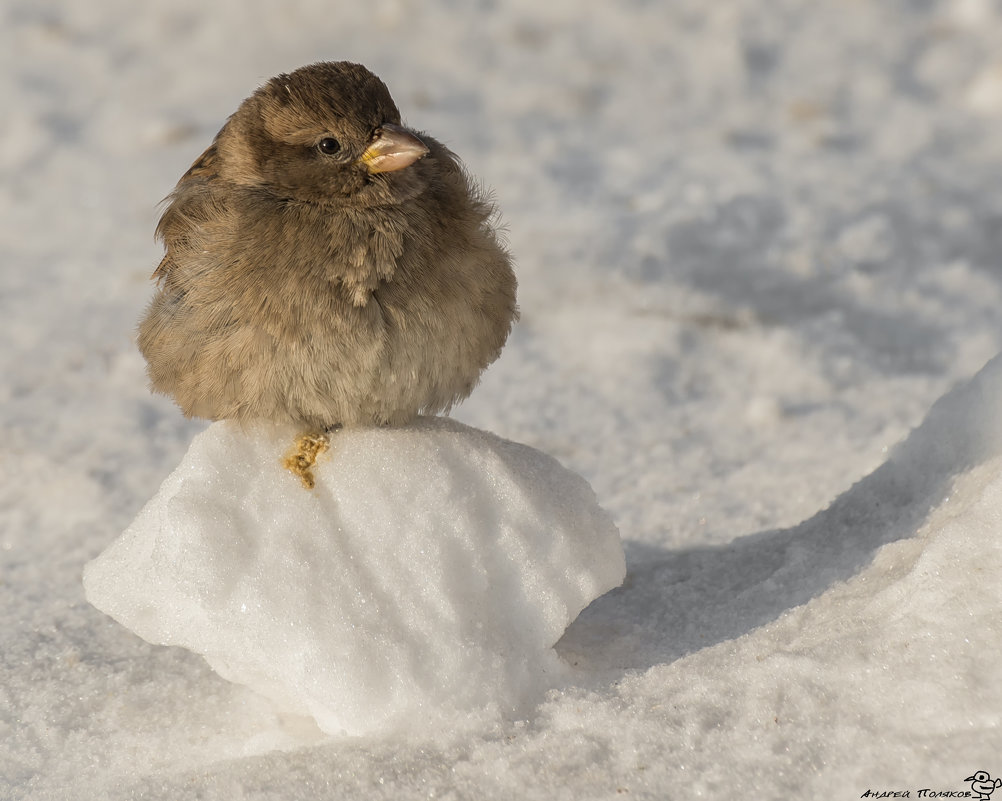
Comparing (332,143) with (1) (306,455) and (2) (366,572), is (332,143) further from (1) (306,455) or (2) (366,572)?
(2) (366,572)

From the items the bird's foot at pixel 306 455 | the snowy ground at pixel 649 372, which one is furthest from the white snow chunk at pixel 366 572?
the snowy ground at pixel 649 372

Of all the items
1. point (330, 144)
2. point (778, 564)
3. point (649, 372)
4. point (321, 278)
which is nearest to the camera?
point (321, 278)

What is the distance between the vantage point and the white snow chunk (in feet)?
8.49

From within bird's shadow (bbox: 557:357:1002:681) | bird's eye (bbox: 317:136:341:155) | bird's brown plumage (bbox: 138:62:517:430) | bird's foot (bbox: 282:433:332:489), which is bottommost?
bird's shadow (bbox: 557:357:1002:681)

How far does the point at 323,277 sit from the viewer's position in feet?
8.77

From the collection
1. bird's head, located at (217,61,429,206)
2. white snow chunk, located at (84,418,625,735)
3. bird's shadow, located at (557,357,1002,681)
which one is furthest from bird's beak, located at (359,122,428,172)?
bird's shadow, located at (557,357,1002,681)

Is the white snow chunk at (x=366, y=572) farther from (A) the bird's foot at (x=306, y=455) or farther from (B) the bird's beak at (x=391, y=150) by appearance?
(B) the bird's beak at (x=391, y=150)

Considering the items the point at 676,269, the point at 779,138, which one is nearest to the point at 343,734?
the point at 676,269

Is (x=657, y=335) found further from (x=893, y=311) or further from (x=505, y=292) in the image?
(x=505, y=292)

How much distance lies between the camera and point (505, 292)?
2916 millimetres

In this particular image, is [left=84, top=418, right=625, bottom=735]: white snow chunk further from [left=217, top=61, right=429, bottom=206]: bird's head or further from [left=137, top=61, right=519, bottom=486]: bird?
[left=217, top=61, right=429, bottom=206]: bird's head

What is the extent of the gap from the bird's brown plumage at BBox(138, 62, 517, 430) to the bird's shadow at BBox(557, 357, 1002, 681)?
72 centimetres

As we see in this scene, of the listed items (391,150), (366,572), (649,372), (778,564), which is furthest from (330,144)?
(649,372)

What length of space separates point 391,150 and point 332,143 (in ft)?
0.46
